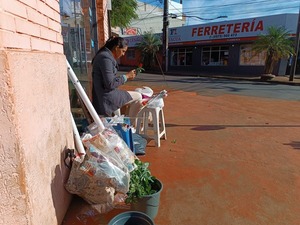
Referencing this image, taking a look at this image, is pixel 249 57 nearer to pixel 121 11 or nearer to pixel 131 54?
pixel 121 11

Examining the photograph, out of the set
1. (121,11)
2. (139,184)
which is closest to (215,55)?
(121,11)

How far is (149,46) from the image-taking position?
22797mm

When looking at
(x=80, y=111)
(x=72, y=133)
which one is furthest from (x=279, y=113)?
(x=72, y=133)

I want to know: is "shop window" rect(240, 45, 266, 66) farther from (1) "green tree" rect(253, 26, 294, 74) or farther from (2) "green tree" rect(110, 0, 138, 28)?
(2) "green tree" rect(110, 0, 138, 28)

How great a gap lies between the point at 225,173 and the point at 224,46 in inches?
732

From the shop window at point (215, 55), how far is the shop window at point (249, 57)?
4.33ft

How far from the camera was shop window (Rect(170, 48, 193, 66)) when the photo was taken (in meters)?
22.4

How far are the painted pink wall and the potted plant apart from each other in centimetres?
58

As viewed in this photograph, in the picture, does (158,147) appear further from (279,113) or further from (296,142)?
(279,113)

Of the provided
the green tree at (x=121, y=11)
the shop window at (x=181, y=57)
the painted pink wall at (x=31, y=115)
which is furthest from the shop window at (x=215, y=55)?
the painted pink wall at (x=31, y=115)

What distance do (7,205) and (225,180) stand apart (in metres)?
2.17

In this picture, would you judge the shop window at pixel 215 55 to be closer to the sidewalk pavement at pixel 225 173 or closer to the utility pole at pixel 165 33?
the utility pole at pixel 165 33

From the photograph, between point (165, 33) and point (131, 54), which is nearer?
point (165, 33)

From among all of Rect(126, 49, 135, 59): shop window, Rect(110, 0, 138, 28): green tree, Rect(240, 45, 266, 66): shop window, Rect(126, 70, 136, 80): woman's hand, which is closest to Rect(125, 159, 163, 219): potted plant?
Rect(126, 70, 136, 80): woman's hand
